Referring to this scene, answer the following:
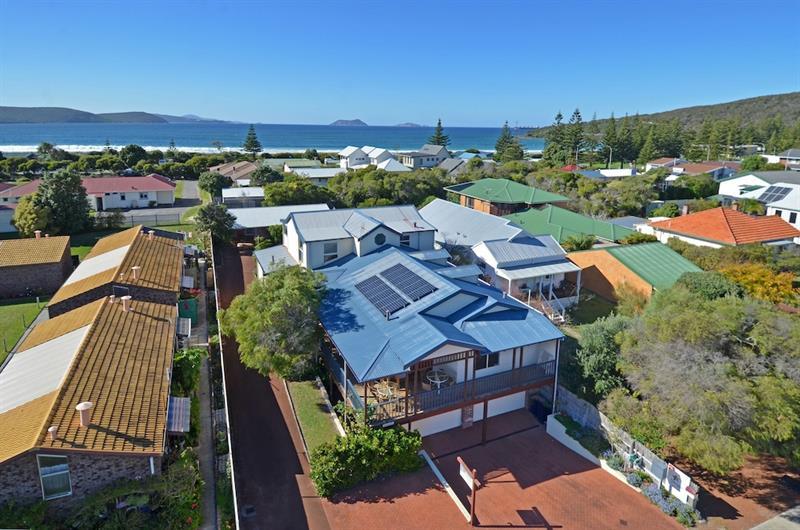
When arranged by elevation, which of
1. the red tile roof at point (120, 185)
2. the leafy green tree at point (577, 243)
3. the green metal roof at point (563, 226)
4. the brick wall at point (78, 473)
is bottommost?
the brick wall at point (78, 473)

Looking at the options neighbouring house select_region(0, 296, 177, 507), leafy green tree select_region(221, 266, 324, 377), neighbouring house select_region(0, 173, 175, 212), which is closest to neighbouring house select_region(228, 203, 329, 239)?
neighbouring house select_region(0, 173, 175, 212)

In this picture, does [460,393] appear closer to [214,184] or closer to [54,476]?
[54,476]

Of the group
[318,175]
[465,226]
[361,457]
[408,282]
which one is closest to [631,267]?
[465,226]

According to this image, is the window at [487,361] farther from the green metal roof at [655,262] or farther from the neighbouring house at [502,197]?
the neighbouring house at [502,197]

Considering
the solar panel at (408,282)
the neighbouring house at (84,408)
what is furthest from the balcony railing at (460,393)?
the neighbouring house at (84,408)

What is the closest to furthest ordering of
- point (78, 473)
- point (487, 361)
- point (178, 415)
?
point (78, 473), point (178, 415), point (487, 361)
